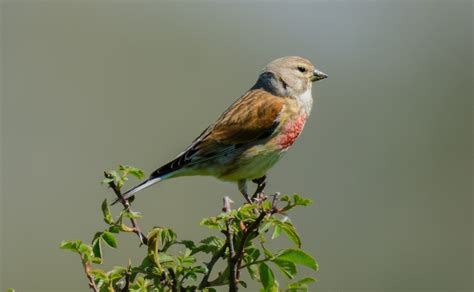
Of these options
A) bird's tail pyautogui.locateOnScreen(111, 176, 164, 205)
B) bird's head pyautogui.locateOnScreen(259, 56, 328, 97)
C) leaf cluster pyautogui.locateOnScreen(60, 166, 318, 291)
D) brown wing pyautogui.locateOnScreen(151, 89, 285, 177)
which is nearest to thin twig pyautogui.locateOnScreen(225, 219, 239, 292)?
leaf cluster pyautogui.locateOnScreen(60, 166, 318, 291)

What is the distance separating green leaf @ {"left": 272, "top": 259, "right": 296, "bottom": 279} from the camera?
1.98m

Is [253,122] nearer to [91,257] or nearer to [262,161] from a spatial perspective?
[262,161]

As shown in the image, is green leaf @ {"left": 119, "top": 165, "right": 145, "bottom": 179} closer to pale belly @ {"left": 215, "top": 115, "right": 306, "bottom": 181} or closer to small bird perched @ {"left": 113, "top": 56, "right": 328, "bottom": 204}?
small bird perched @ {"left": 113, "top": 56, "right": 328, "bottom": 204}

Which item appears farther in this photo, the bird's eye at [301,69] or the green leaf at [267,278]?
the bird's eye at [301,69]

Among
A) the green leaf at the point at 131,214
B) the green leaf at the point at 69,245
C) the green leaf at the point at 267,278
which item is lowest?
the green leaf at the point at 267,278

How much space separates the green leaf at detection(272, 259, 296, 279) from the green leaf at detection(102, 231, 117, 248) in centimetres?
38

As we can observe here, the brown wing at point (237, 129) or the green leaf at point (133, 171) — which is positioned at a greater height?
the brown wing at point (237, 129)

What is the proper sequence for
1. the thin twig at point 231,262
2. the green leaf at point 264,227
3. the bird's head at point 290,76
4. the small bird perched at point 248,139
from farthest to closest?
the bird's head at point 290,76 → the small bird perched at point 248,139 → the green leaf at point 264,227 → the thin twig at point 231,262

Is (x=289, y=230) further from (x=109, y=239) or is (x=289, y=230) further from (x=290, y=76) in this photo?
(x=290, y=76)

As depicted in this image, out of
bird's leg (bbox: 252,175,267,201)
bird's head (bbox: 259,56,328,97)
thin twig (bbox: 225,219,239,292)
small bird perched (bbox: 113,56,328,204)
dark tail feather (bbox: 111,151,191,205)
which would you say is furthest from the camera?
bird's head (bbox: 259,56,328,97)

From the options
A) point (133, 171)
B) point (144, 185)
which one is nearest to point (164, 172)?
point (144, 185)

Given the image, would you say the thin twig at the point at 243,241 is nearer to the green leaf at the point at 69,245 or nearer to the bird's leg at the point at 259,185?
the green leaf at the point at 69,245

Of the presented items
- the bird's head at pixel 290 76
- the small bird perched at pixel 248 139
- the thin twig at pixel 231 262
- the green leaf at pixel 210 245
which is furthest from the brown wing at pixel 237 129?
the thin twig at pixel 231 262

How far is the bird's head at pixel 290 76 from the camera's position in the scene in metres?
4.05
